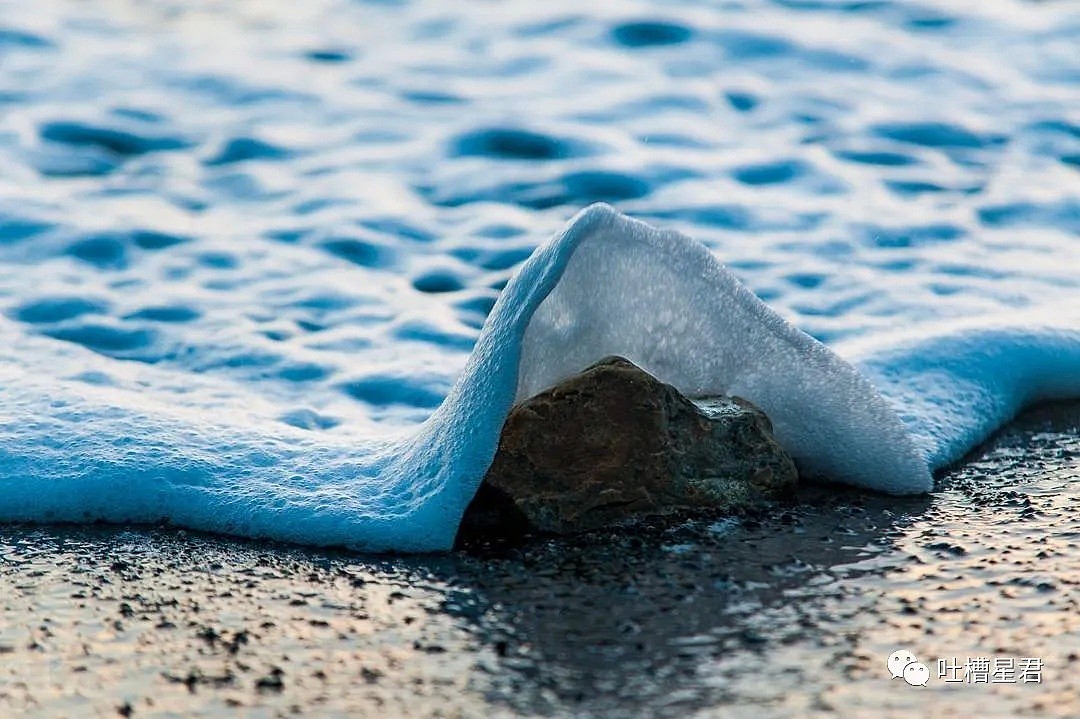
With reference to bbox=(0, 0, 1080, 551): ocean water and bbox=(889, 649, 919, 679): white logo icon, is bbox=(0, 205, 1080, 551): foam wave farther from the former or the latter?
bbox=(889, 649, 919, 679): white logo icon

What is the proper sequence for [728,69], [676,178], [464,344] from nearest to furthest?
[464,344] → [676,178] → [728,69]

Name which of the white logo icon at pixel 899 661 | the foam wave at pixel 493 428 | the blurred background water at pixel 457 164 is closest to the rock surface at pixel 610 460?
the foam wave at pixel 493 428

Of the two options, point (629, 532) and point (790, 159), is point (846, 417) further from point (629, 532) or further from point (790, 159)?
point (790, 159)

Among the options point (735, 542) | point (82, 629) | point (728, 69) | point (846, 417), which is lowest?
point (82, 629)

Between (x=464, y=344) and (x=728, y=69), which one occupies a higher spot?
(x=728, y=69)

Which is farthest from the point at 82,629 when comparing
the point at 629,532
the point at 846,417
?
the point at 846,417

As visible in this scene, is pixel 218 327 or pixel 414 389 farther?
pixel 218 327

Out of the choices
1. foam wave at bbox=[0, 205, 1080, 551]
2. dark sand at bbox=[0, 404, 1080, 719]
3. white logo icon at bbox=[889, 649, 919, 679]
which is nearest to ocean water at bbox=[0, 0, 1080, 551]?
foam wave at bbox=[0, 205, 1080, 551]
